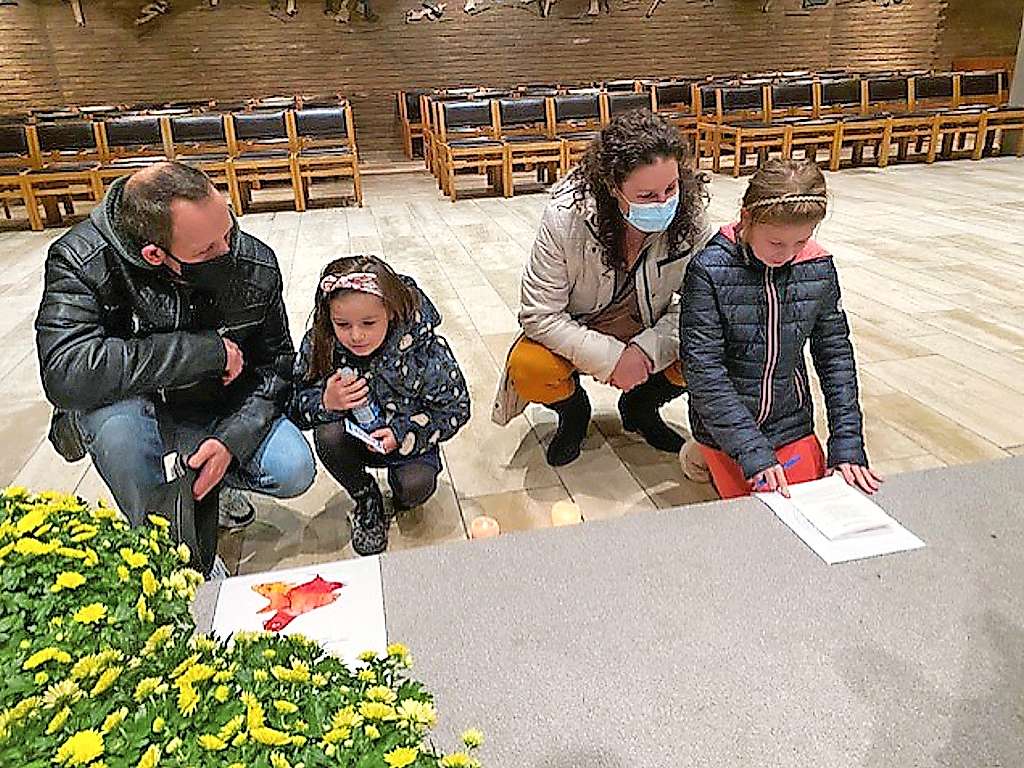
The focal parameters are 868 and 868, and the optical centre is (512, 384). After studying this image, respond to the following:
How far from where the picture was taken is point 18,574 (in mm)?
692

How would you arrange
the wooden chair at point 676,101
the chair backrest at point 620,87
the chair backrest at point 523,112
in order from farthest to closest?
the chair backrest at point 620,87, the wooden chair at point 676,101, the chair backrest at point 523,112

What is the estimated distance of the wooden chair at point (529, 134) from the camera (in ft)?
23.4

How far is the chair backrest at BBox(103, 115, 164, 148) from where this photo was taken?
7.05m

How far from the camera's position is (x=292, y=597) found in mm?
1430

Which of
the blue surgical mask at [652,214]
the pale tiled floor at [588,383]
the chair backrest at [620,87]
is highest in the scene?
the chair backrest at [620,87]

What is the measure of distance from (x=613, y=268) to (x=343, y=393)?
809mm

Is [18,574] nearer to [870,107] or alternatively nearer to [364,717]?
[364,717]

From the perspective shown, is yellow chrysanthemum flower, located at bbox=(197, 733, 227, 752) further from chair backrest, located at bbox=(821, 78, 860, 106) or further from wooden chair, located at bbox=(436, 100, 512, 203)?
chair backrest, located at bbox=(821, 78, 860, 106)

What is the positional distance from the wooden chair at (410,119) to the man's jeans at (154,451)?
26.9ft

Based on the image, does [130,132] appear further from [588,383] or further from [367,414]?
[367,414]

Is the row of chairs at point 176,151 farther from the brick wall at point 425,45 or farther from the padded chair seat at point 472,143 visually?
the brick wall at point 425,45

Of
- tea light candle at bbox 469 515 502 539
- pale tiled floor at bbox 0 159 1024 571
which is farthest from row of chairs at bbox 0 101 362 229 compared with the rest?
tea light candle at bbox 469 515 502 539

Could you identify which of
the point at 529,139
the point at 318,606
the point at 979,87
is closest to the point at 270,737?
the point at 318,606

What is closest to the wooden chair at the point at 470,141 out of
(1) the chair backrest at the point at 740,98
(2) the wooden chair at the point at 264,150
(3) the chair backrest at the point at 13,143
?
(2) the wooden chair at the point at 264,150
